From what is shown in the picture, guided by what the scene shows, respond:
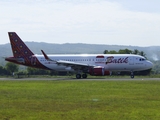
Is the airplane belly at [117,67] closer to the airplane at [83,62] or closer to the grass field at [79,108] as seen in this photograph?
the airplane at [83,62]

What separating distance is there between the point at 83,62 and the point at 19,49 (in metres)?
10.9

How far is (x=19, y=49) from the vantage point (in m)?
64.2

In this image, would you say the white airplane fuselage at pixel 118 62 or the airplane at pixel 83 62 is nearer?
the airplane at pixel 83 62

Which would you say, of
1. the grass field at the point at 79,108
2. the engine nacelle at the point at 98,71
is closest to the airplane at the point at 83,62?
the engine nacelle at the point at 98,71

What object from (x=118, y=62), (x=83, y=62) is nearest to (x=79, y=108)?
(x=118, y=62)

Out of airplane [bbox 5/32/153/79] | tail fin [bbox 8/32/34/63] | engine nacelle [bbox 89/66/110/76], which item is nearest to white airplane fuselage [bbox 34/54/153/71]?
airplane [bbox 5/32/153/79]

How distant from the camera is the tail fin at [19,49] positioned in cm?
6384

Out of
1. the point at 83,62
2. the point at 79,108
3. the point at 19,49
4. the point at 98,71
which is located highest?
the point at 19,49

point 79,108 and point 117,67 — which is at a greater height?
point 117,67

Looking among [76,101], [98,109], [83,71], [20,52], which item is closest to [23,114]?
[98,109]

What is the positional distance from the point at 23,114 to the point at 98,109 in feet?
13.2

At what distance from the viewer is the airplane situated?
194 ft

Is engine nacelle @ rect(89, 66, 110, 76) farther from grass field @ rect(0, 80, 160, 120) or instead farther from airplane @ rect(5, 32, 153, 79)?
grass field @ rect(0, 80, 160, 120)

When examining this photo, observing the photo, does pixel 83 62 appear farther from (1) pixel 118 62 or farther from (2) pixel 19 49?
(2) pixel 19 49
